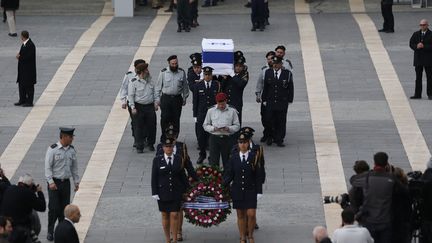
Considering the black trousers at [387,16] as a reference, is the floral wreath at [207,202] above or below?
above

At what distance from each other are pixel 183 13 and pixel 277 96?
10924 mm

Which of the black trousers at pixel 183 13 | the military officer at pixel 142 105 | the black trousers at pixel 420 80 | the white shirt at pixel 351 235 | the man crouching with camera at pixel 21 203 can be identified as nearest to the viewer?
the white shirt at pixel 351 235

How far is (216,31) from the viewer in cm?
3322

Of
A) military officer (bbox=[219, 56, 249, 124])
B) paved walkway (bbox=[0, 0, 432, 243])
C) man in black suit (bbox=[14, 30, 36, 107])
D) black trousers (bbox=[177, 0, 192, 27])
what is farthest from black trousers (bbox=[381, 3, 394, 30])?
military officer (bbox=[219, 56, 249, 124])

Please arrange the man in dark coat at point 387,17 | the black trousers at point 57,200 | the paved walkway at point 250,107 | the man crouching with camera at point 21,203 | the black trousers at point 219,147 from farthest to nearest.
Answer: the man in dark coat at point 387,17, the black trousers at point 219,147, the paved walkway at point 250,107, the black trousers at point 57,200, the man crouching with camera at point 21,203

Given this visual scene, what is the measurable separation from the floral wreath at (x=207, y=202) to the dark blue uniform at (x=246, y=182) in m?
0.18

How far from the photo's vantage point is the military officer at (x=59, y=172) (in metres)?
17.7

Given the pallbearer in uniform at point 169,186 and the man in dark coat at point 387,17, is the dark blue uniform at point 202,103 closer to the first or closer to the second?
the pallbearer in uniform at point 169,186

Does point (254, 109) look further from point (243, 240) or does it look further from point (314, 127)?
point (243, 240)

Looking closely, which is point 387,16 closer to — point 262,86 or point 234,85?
point 262,86

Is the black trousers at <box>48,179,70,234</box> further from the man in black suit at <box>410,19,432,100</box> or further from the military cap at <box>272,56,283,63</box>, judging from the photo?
the man in black suit at <box>410,19,432,100</box>

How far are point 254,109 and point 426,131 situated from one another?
3.56m

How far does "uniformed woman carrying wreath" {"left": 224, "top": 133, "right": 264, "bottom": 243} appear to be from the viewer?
1736 centimetres

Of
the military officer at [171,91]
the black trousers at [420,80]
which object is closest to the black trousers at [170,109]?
the military officer at [171,91]
